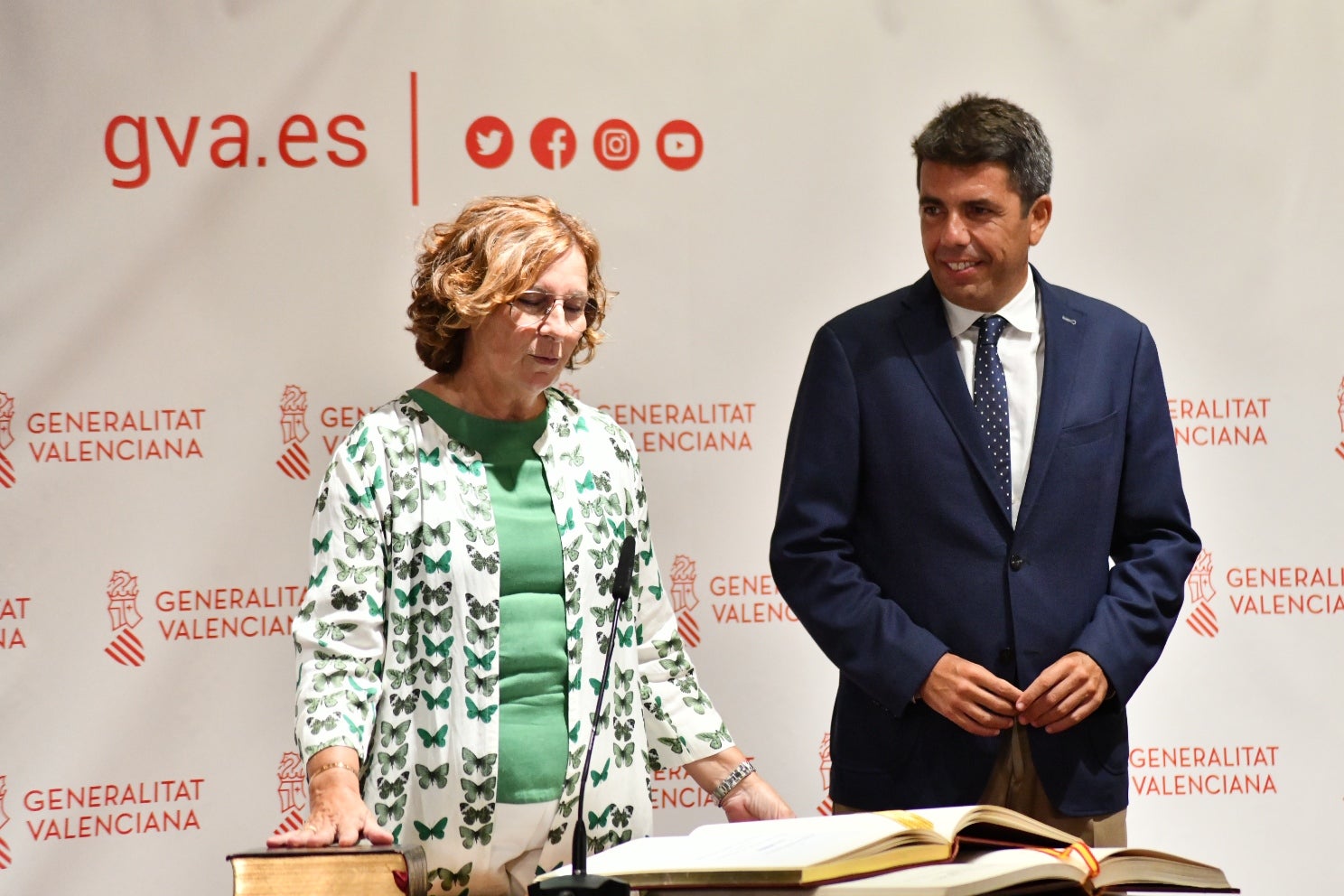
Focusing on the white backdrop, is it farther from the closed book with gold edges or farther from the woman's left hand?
the closed book with gold edges

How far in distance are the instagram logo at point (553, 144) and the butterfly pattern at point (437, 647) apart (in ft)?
4.36

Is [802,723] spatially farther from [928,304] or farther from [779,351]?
[928,304]

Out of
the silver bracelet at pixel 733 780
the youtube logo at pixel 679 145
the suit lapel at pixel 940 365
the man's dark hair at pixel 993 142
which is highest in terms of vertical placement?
the youtube logo at pixel 679 145

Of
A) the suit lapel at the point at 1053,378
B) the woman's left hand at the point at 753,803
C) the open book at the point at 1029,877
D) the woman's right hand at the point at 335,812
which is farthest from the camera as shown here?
the suit lapel at the point at 1053,378

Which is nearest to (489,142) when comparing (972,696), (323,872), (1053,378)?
(1053,378)

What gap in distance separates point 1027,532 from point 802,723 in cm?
118

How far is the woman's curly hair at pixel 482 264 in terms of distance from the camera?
6.82 feet

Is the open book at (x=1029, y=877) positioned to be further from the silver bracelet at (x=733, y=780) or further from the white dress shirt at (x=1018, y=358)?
the white dress shirt at (x=1018, y=358)

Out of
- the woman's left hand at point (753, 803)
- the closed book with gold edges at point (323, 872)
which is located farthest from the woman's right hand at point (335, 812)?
the woman's left hand at point (753, 803)

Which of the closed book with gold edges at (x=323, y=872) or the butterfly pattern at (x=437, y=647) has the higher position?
the butterfly pattern at (x=437, y=647)

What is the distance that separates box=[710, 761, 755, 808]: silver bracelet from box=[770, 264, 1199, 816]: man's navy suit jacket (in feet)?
0.91

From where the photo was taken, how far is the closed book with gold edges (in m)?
1.46

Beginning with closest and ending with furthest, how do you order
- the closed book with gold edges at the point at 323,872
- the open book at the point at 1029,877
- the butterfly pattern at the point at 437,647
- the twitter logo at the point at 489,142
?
the open book at the point at 1029,877 → the closed book with gold edges at the point at 323,872 → the butterfly pattern at the point at 437,647 → the twitter logo at the point at 489,142

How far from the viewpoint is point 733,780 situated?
2.07 metres
